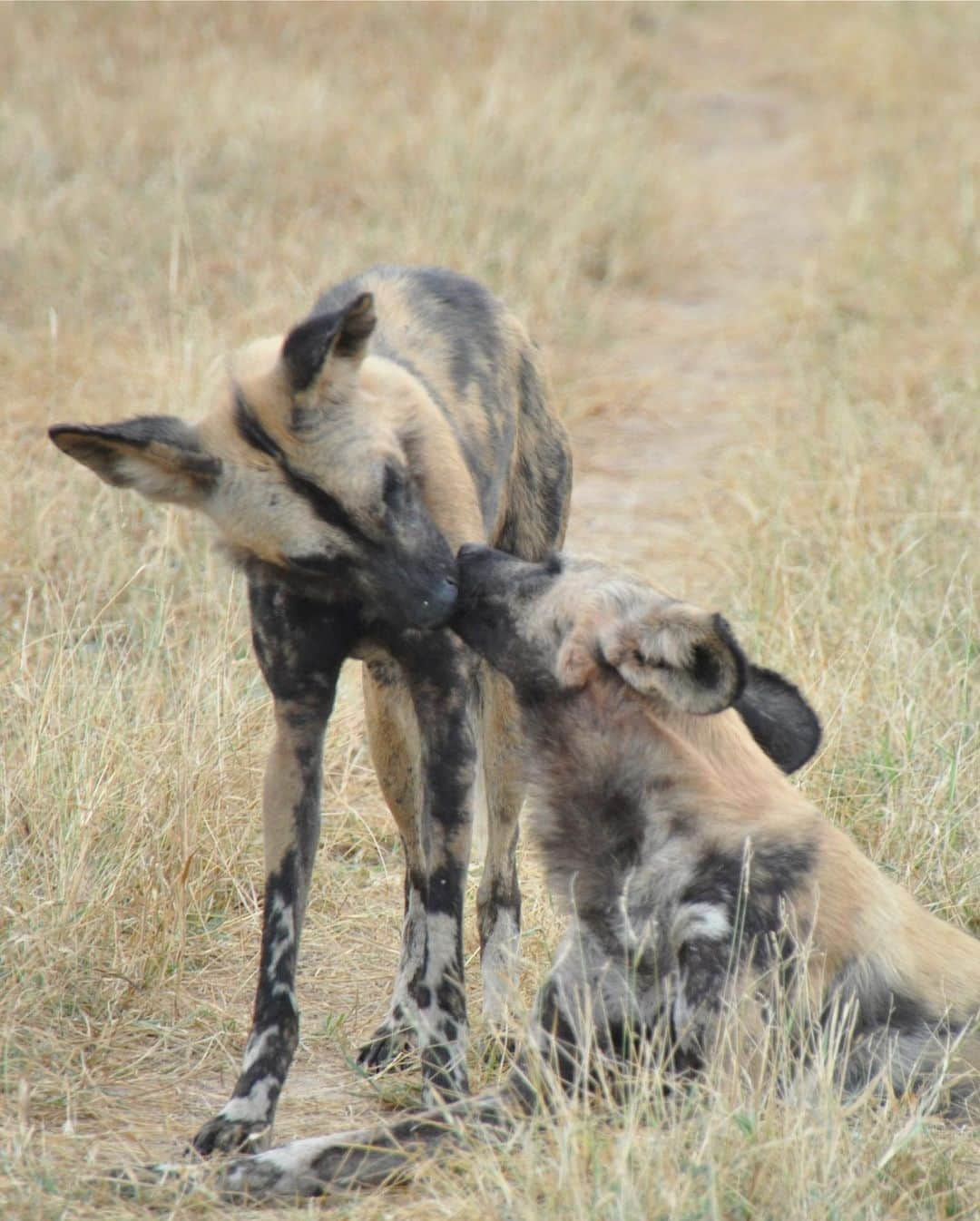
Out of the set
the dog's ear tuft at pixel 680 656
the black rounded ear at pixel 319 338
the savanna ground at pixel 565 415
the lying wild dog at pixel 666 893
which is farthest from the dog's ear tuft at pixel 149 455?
the savanna ground at pixel 565 415

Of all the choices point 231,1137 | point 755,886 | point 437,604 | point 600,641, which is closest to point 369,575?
point 437,604

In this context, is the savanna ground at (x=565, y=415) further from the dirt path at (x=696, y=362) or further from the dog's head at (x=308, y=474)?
the dog's head at (x=308, y=474)

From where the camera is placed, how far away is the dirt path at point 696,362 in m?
6.59

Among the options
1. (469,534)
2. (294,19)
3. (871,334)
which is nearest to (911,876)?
(469,534)

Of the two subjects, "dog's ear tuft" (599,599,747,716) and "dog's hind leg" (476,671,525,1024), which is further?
"dog's hind leg" (476,671,525,1024)

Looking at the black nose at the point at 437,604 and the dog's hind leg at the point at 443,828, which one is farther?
the dog's hind leg at the point at 443,828

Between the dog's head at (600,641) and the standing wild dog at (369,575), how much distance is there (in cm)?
11

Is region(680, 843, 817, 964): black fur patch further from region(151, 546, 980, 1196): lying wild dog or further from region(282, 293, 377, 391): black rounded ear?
region(282, 293, 377, 391): black rounded ear

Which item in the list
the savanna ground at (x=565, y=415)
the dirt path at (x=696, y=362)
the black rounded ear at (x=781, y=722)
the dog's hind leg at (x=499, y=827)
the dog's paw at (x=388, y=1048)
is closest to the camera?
the savanna ground at (x=565, y=415)

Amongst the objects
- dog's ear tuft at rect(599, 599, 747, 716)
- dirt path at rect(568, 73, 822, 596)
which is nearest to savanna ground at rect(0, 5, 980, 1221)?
Answer: dirt path at rect(568, 73, 822, 596)

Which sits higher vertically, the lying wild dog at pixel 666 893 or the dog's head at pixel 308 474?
the dog's head at pixel 308 474

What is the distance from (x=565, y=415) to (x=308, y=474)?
470 cm

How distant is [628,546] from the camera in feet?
20.7

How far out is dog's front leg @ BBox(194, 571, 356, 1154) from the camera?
3.27m
